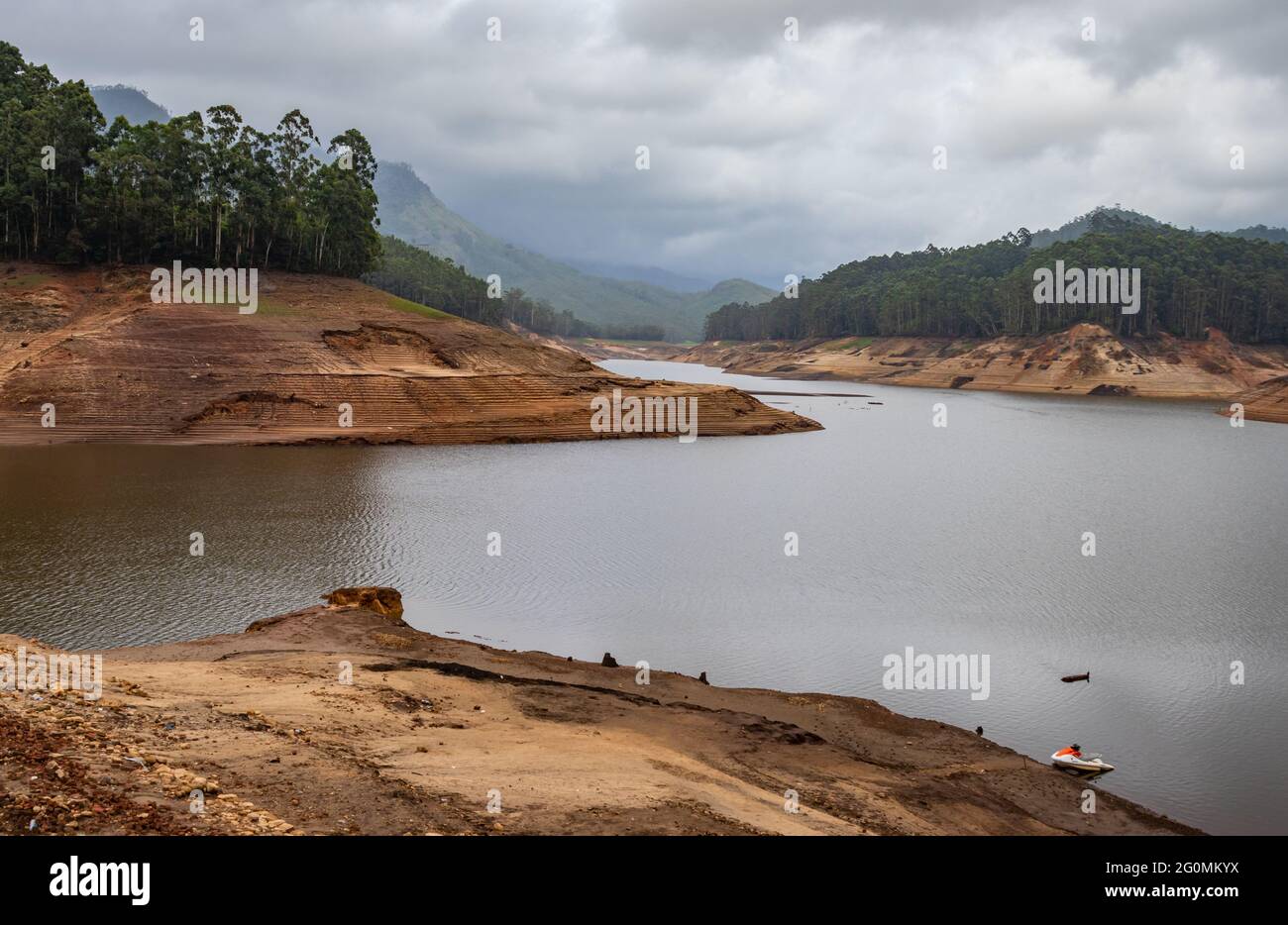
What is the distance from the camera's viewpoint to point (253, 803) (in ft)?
32.0

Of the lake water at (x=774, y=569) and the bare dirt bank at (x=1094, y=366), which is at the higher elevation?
the bare dirt bank at (x=1094, y=366)

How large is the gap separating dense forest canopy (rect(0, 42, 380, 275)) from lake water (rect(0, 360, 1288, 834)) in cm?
3044

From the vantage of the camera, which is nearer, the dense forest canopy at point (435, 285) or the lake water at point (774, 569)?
the lake water at point (774, 569)

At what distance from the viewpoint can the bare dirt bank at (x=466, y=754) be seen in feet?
32.2

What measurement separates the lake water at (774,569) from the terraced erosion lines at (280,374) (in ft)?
16.5

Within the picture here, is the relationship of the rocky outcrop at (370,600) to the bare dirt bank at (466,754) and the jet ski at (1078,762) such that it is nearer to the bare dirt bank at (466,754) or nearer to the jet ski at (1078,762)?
the bare dirt bank at (466,754)

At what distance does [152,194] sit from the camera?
75875mm

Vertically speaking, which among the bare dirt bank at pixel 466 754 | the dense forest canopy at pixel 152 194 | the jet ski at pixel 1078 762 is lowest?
the jet ski at pixel 1078 762

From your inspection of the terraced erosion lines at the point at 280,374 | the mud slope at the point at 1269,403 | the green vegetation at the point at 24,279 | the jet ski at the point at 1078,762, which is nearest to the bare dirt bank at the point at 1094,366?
the mud slope at the point at 1269,403

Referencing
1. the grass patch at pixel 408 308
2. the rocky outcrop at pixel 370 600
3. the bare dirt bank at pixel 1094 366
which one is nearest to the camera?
the rocky outcrop at pixel 370 600

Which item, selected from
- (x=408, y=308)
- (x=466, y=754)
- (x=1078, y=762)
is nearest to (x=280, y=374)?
(x=408, y=308)

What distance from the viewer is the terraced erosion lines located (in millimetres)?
59094
